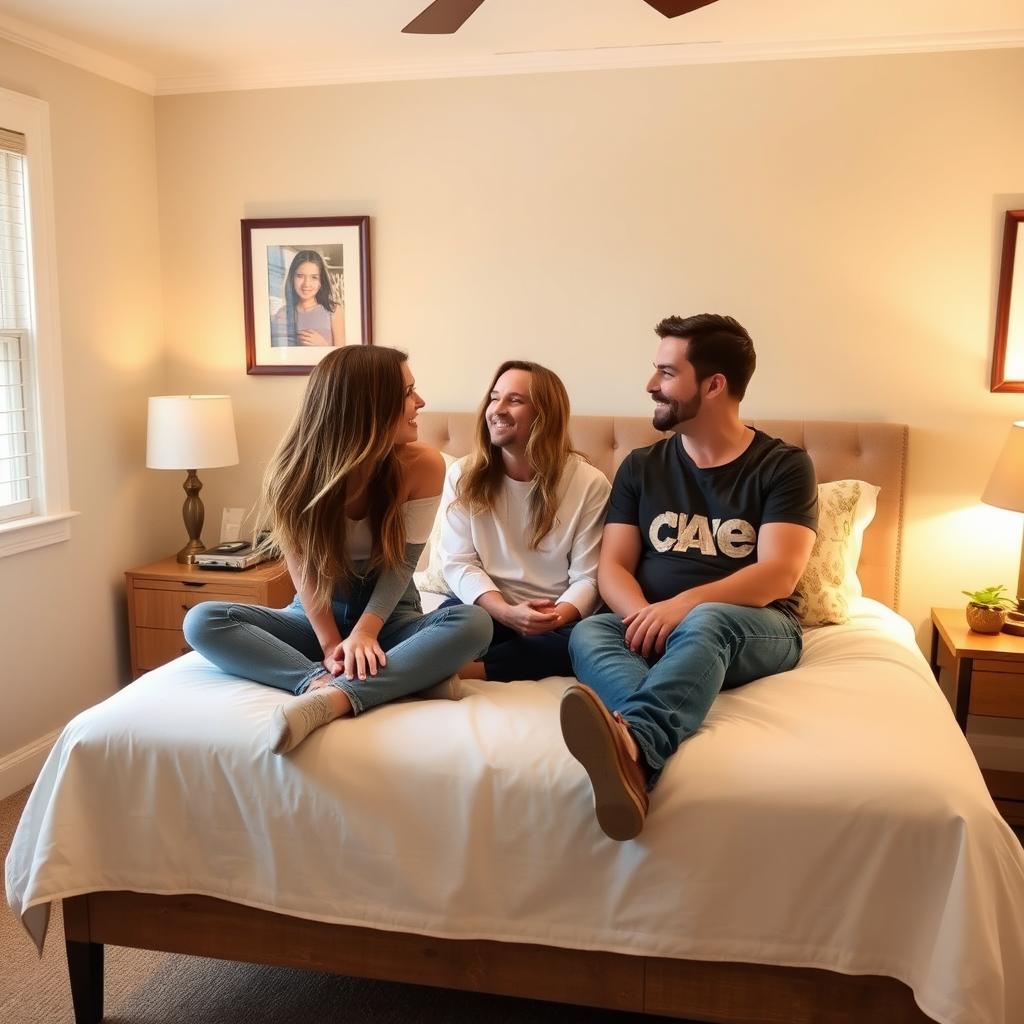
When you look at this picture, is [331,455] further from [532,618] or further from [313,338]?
[313,338]

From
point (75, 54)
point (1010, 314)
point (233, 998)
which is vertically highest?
point (75, 54)

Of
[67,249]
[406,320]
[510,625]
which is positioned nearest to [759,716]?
[510,625]

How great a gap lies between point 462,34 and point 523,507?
1.64m

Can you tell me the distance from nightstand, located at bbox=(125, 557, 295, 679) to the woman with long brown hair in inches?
42.3

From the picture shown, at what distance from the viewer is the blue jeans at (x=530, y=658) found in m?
2.46

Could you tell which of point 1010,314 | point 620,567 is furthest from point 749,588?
point 1010,314

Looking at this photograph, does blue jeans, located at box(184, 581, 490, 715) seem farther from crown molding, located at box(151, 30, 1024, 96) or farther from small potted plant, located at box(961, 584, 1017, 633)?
crown molding, located at box(151, 30, 1024, 96)

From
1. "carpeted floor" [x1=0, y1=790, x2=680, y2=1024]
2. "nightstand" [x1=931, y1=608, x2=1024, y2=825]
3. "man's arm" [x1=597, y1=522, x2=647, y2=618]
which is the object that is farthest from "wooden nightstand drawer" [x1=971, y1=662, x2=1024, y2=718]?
"carpeted floor" [x1=0, y1=790, x2=680, y2=1024]

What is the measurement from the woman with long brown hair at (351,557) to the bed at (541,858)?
9cm

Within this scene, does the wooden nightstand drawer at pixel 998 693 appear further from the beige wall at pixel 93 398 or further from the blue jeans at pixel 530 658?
the beige wall at pixel 93 398

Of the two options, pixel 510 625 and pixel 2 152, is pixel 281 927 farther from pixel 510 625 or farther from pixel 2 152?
pixel 2 152

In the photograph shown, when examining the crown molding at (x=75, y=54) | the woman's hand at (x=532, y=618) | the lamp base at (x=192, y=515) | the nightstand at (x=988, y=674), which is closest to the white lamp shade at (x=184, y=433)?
the lamp base at (x=192, y=515)

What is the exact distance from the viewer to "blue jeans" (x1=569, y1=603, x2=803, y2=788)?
6.06 ft

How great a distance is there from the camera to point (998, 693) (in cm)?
283
